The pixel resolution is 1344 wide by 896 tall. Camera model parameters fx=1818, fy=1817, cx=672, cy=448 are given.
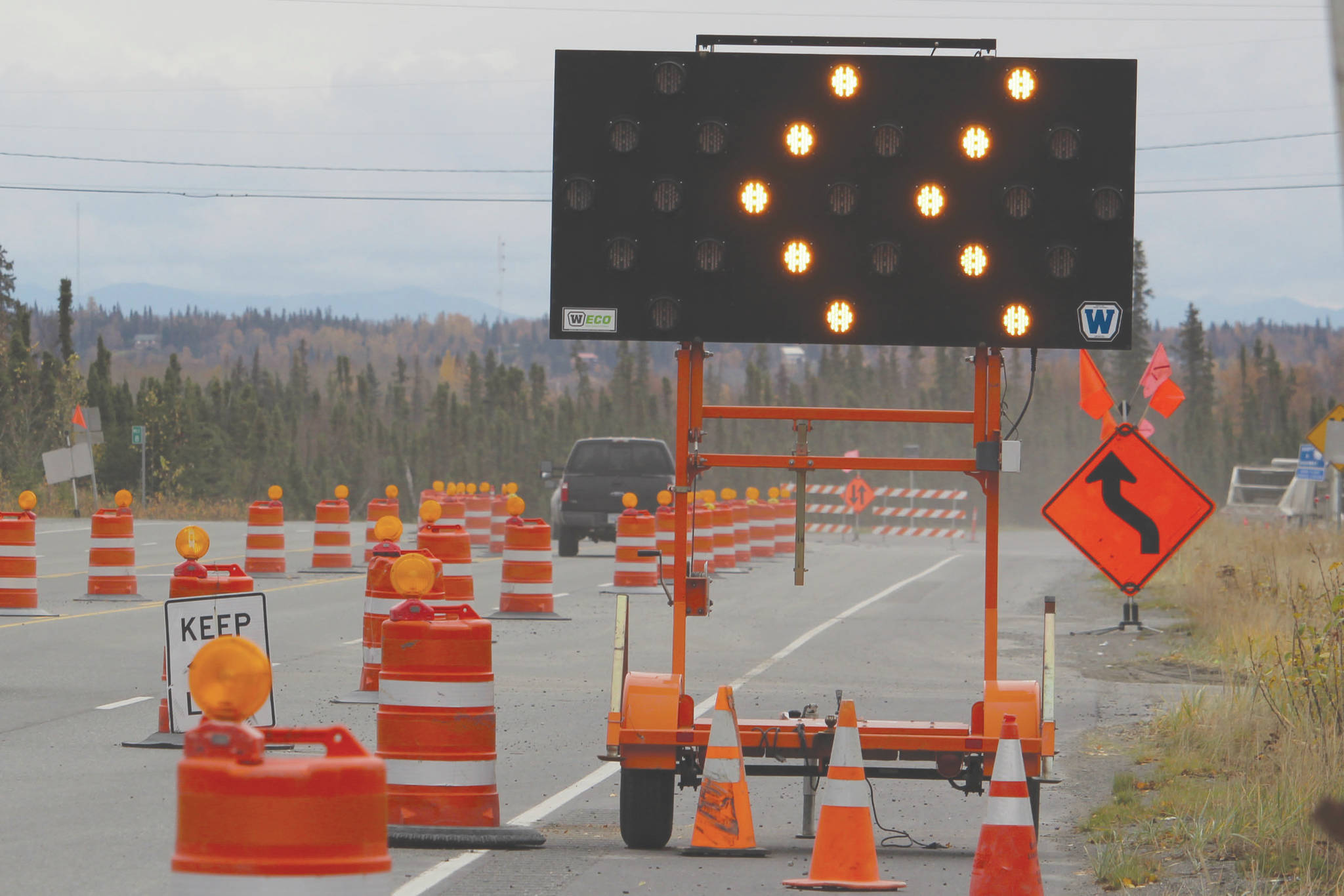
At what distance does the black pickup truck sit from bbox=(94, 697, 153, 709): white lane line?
1921cm

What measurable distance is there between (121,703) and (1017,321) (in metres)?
7.68

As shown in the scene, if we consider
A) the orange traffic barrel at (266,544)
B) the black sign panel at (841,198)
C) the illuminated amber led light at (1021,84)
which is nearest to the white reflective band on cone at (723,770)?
the black sign panel at (841,198)

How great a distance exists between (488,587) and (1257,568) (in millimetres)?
10510

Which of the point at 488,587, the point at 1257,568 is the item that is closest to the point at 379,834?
the point at 1257,568

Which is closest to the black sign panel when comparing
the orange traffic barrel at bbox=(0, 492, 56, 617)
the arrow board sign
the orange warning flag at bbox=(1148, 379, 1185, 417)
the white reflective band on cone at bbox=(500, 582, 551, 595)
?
the arrow board sign

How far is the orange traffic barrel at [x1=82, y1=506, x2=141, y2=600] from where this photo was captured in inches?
859

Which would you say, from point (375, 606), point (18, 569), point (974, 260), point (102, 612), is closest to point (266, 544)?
point (102, 612)

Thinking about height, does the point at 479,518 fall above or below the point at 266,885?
below

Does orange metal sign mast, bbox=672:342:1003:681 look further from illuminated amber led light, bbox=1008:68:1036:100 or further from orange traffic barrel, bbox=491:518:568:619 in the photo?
orange traffic barrel, bbox=491:518:568:619

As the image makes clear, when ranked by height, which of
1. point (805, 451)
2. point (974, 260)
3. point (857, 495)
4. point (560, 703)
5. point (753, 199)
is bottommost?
point (560, 703)

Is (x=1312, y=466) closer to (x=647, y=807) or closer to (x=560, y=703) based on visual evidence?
(x=560, y=703)

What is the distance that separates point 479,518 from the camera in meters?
35.8

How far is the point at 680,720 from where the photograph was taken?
850cm

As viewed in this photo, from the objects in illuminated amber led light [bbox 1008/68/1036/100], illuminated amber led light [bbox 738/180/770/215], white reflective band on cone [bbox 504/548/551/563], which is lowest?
white reflective band on cone [bbox 504/548/551/563]
